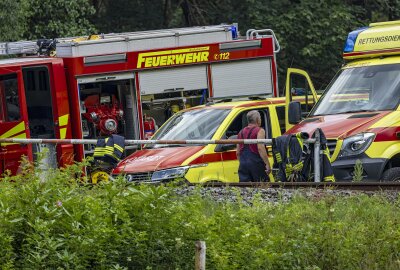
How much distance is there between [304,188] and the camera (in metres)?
13.2

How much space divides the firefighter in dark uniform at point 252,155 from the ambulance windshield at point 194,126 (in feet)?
2.68

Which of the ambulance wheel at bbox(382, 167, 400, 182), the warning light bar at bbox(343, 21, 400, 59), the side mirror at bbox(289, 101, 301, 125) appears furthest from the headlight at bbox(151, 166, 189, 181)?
the warning light bar at bbox(343, 21, 400, 59)

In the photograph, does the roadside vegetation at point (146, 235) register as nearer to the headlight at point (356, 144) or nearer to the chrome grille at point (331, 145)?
the headlight at point (356, 144)

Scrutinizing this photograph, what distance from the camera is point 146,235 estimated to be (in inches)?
327

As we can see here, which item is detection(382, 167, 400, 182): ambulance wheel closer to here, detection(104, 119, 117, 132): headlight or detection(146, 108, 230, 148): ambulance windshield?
detection(146, 108, 230, 148): ambulance windshield

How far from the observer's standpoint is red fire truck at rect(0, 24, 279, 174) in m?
19.5

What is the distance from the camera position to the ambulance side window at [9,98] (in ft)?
63.7

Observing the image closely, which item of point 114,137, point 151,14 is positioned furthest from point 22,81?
point 151,14

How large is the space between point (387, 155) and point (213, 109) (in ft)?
10.8

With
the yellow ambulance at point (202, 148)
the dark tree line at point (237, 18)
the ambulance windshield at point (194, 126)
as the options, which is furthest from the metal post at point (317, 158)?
the dark tree line at point (237, 18)

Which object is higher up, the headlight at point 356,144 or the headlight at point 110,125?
the headlight at point 356,144

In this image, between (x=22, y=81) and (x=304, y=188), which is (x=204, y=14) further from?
(x=304, y=188)

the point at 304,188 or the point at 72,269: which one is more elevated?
the point at 72,269

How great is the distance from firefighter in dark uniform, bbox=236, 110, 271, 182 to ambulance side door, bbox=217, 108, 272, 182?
29 cm
